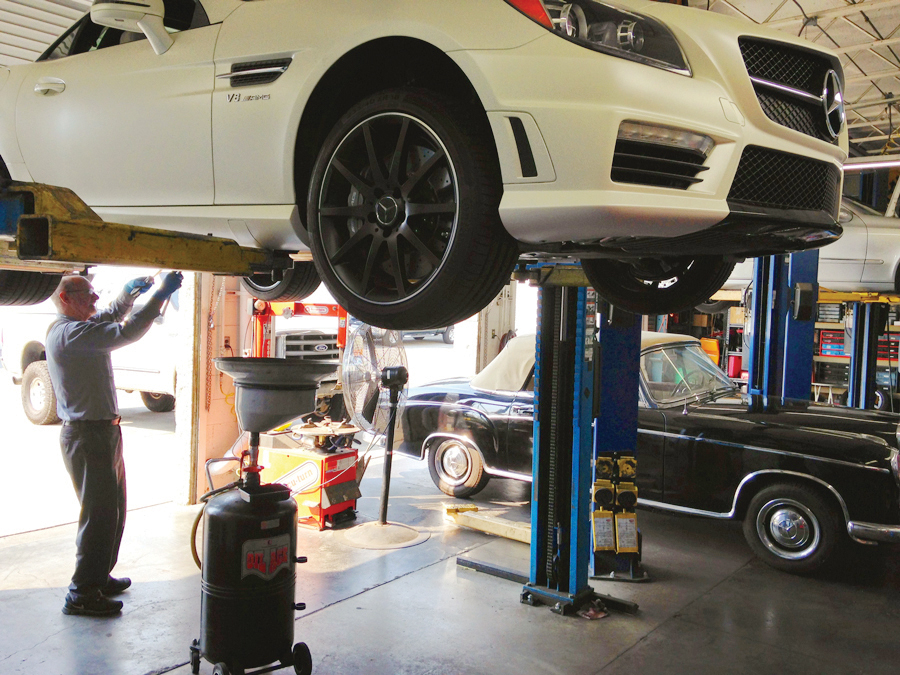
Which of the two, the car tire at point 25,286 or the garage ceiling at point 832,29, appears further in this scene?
the garage ceiling at point 832,29

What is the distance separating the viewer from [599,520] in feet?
15.6

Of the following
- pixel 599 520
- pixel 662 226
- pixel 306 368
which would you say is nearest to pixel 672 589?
pixel 599 520

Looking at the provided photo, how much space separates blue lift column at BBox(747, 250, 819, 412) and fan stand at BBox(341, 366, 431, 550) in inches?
118

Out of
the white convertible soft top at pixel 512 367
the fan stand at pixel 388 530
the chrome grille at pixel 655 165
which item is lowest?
the fan stand at pixel 388 530

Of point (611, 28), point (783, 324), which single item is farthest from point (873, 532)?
point (611, 28)

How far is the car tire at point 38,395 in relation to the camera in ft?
29.8

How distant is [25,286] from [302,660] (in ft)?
7.77

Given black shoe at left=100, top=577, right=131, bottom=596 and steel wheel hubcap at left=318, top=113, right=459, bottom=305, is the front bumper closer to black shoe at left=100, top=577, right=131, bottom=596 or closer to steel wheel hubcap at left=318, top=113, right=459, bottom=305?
steel wheel hubcap at left=318, top=113, right=459, bottom=305

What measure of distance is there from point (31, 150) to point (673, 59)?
2.57 meters

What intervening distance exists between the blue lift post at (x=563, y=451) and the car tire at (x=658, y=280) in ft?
3.51

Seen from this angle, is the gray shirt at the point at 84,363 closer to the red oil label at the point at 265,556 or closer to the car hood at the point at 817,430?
the red oil label at the point at 265,556

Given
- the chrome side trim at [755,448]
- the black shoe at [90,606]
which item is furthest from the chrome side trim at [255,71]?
the chrome side trim at [755,448]

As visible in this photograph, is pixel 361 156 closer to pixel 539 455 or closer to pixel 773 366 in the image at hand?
pixel 539 455

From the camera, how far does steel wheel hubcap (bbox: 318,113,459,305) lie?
6.54ft
